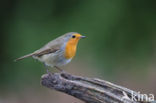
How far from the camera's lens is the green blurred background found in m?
7.92

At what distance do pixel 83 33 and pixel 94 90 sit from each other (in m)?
3.23

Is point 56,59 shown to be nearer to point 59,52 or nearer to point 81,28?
point 59,52

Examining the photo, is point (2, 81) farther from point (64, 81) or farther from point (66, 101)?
point (64, 81)

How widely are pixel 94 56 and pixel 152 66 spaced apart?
6.57 feet

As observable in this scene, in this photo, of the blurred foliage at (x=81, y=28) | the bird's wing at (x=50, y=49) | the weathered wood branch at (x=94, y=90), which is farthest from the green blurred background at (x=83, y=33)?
the weathered wood branch at (x=94, y=90)

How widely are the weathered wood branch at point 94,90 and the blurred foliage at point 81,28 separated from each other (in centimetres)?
286

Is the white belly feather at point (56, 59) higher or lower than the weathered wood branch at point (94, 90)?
higher

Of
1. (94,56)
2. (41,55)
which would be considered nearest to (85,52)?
(94,56)

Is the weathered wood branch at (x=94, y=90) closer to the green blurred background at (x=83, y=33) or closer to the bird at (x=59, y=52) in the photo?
the bird at (x=59, y=52)

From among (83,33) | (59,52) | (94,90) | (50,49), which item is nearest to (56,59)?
(59,52)

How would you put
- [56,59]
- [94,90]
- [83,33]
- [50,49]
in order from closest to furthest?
[94,90]
[56,59]
[50,49]
[83,33]

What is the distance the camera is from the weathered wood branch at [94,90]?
184 inches

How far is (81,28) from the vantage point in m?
7.93

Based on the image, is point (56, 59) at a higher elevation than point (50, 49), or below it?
below
